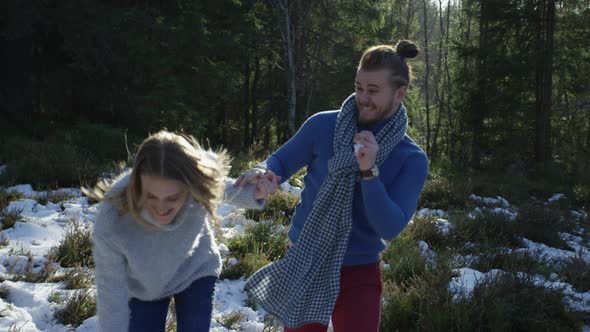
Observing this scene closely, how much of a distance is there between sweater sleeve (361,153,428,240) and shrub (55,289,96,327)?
2376 mm

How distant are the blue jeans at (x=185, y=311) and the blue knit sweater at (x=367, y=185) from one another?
0.58 metres

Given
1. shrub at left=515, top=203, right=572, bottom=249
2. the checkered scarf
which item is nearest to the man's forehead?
the checkered scarf

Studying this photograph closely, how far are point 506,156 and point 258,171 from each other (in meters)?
16.0

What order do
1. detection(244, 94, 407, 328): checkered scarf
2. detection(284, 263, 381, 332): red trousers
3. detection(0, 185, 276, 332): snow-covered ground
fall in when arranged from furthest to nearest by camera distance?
detection(0, 185, 276, 332): snow-covered ground
detection(244, 94, 407, 328): checkered scarf
detection(284, 263, 381, 332): red trousers

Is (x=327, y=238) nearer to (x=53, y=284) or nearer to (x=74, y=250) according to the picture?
(x=53, y=284)

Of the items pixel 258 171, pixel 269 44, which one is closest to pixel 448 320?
pixel 258 171

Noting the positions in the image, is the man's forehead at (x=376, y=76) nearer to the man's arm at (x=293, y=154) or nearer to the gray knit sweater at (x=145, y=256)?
the man's arm at (x=293, y=154)

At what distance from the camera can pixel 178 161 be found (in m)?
2.34

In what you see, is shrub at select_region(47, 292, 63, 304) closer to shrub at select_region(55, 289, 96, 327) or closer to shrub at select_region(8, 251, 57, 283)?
shrub at select_region(55, 289, 96, 327)

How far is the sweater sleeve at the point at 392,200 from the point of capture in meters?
2.31

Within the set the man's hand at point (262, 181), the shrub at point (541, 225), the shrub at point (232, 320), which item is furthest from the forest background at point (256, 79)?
the man's hand at point (262, 181)

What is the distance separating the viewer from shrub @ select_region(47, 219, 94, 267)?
4488 mm

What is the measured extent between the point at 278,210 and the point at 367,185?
438 centimetres

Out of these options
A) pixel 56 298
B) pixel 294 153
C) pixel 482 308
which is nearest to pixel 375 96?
pixel 294 153
